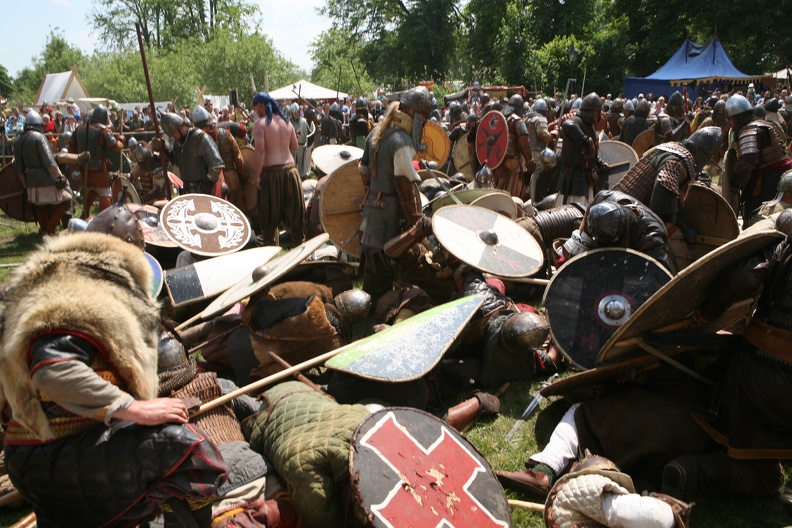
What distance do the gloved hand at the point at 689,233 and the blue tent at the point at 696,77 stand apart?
22018 mm

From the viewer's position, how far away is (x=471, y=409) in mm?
3373

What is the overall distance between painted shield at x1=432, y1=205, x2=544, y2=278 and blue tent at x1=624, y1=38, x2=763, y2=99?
73.5 feet

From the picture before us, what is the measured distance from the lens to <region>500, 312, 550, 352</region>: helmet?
3553 mm

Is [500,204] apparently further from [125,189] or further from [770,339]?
[125,189]

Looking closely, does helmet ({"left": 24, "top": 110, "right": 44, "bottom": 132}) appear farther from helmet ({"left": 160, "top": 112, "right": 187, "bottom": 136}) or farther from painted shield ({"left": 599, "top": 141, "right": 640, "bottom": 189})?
painted shield ({"left": 599, "top": 141, "right": 640, "bottom": 189})

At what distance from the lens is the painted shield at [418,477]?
221 centimetres

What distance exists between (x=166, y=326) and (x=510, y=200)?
11.0ft

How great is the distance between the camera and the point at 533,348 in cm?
361

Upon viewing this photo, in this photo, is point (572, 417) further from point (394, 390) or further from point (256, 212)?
point (256, 212)

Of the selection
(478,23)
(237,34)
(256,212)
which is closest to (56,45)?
(237,34)

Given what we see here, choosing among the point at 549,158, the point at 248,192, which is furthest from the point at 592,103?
the point at 248,192

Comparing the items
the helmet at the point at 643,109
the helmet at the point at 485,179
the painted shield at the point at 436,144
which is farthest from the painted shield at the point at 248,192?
the helmet at the point at 643,109

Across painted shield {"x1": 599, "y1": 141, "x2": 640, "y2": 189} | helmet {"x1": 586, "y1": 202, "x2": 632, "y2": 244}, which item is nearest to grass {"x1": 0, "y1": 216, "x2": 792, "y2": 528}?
helmet {"x1": 586, "y1": 202, "x2": 632, "y2": 244}

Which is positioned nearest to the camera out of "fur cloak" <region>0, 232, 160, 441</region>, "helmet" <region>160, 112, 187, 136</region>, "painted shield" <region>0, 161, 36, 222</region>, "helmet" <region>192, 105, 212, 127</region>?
"fur cloak" <region>0, 232, 160, 441</region>
